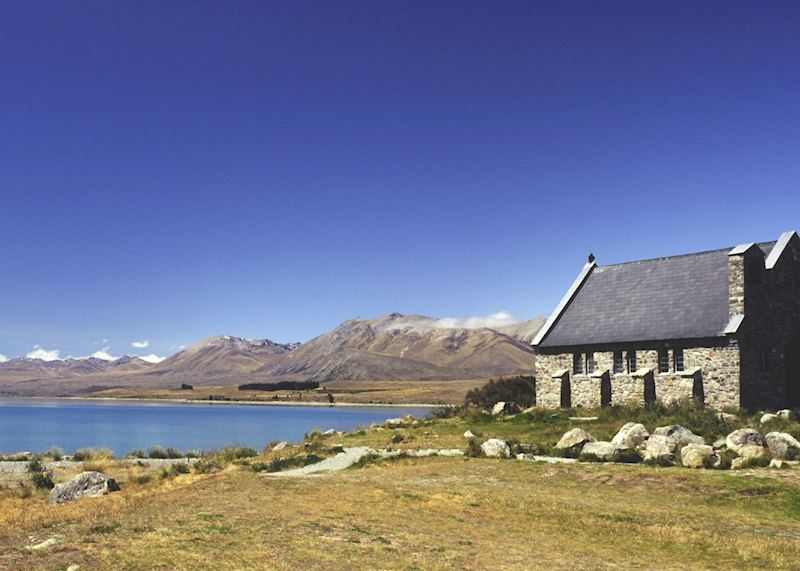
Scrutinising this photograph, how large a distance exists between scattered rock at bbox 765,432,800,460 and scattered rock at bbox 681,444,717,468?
2305 millimetres

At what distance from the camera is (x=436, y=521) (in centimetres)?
1823

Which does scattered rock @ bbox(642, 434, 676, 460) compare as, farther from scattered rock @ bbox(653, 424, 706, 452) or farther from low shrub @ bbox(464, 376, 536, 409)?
low shrub @ bbox(464, 376, 536, 409)

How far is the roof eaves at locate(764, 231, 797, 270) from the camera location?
143ft

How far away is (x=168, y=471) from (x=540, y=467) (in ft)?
49.7

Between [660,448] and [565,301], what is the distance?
25758 millimetres

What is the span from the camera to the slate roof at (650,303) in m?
43.7

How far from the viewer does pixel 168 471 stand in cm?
3100

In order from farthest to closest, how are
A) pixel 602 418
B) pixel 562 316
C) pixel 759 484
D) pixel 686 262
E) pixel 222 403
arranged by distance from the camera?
pixel 222 403 < pixel 562 316 < pixel 686 262 < pixel 602 418 < pixel 759 484

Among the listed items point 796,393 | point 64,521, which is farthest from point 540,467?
point 796,393

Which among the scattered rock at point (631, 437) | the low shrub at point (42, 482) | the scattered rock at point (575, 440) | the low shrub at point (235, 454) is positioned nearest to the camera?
the low shrub at point (42, 482)

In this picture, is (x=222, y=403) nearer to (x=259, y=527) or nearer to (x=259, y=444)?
(x=259, y=444)

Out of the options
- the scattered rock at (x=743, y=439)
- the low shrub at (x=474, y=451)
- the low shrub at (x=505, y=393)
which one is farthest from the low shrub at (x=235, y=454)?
the low shrub at (x=505, y=393)

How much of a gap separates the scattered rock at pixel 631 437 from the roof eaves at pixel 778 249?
1782 cm

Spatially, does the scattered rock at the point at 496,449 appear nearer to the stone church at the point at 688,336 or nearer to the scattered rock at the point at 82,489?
the scattered rock at the point at 82,489
